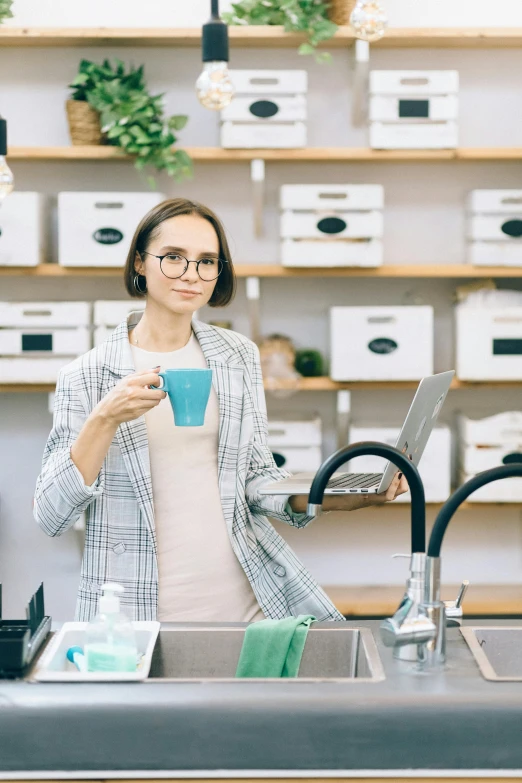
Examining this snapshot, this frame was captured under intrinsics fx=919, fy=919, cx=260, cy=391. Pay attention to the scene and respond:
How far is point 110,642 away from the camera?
125 cm

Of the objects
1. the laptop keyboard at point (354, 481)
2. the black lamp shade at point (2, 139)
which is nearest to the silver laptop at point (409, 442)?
the laptop keyboard at point (354, 481)

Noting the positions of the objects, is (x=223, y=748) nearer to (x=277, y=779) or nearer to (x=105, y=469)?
(x=277, y=779)

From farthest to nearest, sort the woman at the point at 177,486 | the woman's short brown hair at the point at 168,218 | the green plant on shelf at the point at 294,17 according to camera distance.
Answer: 1. the green plant on shelf at the point at 294,17
2. the woman's short brown hair at the point at 168,218
3. the woman at the point at 177,486

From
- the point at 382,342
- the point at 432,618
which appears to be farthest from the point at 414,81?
the point at 432,618

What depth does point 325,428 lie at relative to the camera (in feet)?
10.8

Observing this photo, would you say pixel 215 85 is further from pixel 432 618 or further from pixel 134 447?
pixel 432 618

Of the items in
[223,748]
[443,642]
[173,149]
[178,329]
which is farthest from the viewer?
[173,149]

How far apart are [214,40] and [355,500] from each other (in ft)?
2.72

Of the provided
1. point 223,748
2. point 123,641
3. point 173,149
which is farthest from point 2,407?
point 223,748

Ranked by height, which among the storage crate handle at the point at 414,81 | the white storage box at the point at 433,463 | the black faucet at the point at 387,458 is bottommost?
the white storage box at the point at 433,463

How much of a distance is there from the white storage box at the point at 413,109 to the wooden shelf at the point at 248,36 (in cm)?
15

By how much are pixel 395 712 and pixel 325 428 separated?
2.20 m

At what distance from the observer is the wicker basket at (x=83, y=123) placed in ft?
9.87

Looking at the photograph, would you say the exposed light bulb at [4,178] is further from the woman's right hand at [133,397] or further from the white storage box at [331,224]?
the white storage box at [331,224]
